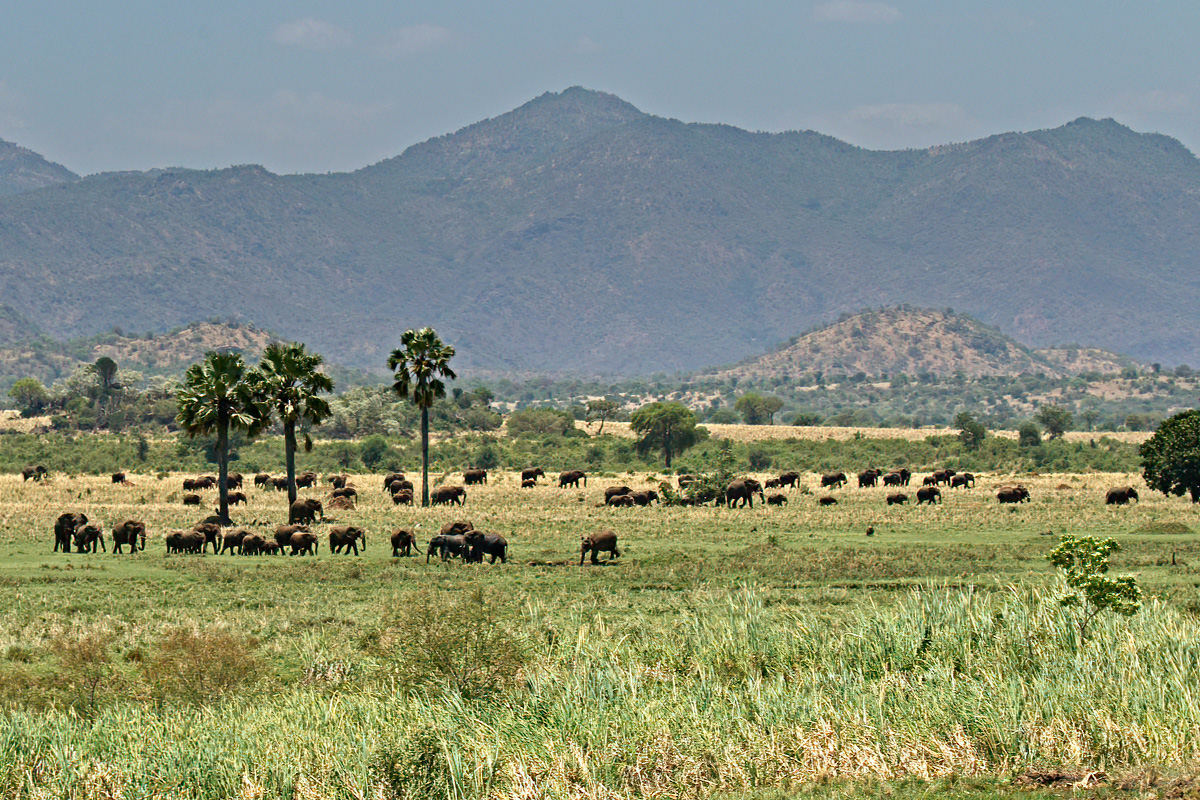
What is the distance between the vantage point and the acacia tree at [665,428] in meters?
121

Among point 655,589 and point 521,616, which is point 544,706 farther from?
point 655,589

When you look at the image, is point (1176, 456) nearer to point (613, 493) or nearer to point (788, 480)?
point (788, 480)

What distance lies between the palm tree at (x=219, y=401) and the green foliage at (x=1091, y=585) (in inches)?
1675

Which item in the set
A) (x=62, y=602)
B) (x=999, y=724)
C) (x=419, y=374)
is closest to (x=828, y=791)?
(x=999, y=724)

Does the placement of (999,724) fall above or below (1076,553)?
below

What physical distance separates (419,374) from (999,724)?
56445 millimetres

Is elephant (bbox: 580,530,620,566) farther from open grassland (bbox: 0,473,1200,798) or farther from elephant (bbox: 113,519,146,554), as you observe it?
elephant (bbox: 113,519,146,554)

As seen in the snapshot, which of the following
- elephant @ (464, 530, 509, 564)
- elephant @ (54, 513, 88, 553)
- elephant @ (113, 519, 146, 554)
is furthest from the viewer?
elephant @ (54, 513, 88, 553)

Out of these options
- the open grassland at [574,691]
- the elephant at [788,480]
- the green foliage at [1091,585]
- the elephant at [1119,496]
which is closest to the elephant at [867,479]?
the elephant at [788,480]

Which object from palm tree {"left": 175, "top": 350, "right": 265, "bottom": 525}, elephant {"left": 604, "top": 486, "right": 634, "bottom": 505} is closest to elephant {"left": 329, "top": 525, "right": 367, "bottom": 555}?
palm tree {"left": 175, "top": 350, "right": 265, "bottom": 525}

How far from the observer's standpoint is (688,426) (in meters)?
122

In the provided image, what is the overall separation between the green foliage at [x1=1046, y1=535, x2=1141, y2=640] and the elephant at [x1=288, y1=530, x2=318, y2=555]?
Answer: 102 ft

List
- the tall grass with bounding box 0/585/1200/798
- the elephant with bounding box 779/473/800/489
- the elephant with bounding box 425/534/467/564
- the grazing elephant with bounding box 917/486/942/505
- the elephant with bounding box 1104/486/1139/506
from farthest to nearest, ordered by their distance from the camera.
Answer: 1. the elephant with bounding box 779/473/800/489
2. the grazing elephant with bounding box 917/486/942/505
3. the elephant with bounding box 1104/486/1139/506
4. the elephant with bounding box 425/534/467/564
5. the tall grass with bounding box 0/585/1200/798

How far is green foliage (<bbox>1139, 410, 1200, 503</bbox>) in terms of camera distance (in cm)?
6738
